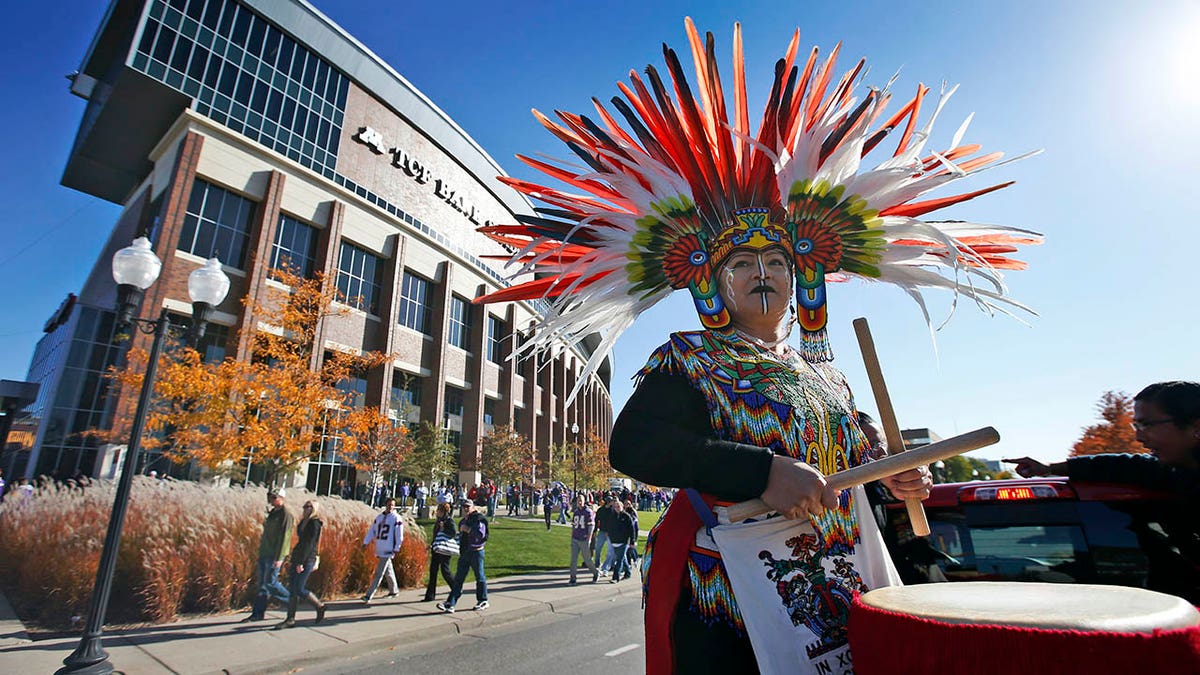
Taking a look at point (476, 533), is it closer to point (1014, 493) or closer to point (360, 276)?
point (1014, 493)

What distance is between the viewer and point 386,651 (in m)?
7.03

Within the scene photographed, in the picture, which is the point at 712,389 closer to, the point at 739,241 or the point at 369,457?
the point at 739,241

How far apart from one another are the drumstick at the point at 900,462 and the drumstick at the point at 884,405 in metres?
0.23

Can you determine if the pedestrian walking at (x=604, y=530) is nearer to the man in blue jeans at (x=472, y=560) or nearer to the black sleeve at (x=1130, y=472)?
the man in blue jeans at (x=472, y=560)

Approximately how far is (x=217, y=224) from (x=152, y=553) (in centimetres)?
2122

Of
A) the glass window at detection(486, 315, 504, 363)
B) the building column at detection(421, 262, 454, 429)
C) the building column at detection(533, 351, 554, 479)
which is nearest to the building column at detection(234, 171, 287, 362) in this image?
the building column at detection(421, 262, 454, 429)

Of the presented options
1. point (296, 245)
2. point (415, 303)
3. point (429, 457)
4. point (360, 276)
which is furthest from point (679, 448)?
point (415, 303)

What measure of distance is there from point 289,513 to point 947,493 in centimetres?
914

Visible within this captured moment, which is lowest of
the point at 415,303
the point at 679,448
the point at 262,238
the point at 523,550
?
the point at 523,550

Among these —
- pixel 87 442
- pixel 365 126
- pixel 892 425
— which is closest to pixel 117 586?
pixel 892 425

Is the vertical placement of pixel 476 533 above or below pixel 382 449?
below

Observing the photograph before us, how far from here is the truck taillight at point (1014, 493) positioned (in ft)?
9.48

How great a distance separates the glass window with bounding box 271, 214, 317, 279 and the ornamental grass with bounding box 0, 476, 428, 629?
18.4 metres

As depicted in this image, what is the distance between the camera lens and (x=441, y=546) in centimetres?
978
